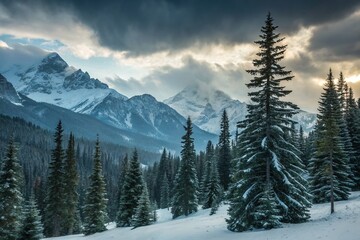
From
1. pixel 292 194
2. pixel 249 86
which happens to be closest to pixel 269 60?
pixel 249 86

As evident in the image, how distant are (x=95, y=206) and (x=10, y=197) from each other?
12107 millimetres

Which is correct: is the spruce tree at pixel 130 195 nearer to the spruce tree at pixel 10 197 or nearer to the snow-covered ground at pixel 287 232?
the spruce tree at pixel 10 197

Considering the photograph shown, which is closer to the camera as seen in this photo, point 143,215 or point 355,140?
point 143,215

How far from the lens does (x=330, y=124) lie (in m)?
39.5

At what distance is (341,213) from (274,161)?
1024 centimetres

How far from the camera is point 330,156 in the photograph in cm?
3956

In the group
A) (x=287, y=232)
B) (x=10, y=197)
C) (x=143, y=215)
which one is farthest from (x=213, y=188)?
(x=287, y=232)

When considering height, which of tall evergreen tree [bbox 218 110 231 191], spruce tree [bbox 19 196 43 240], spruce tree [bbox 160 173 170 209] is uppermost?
tall evergreen tree [bbox 218 110 231 191]

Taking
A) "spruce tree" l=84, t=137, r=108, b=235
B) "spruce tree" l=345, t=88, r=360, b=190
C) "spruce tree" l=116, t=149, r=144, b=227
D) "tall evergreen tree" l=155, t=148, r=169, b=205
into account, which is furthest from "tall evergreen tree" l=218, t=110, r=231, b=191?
"tall evergreen tree" l=155, t=148, r=169, b=205

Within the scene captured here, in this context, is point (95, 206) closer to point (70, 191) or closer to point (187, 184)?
point (70, 191)

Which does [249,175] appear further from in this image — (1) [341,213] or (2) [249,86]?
(1) [341,213]

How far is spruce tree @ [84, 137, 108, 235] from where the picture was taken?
166 ft

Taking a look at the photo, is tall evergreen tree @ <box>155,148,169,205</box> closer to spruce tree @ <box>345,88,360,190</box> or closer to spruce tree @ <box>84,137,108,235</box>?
spruce tree @ <box>84,137,108,235</box>

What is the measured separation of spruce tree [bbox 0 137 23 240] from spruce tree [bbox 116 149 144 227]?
14930mm
